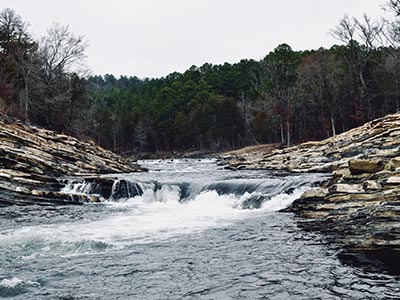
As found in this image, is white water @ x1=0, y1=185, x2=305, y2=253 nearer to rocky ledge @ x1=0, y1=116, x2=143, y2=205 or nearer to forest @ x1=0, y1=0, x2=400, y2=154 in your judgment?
rocky ledge @ x1=0, y1=116, x2=143, y2=205

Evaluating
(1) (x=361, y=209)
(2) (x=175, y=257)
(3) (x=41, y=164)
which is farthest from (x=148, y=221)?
(3) (x=41, y=164)

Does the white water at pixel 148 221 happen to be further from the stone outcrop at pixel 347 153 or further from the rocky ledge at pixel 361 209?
the stone outcrop at pixel 347 153

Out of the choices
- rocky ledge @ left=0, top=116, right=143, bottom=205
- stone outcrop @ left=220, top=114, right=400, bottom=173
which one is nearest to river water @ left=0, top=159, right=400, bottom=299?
rocky ledge @ left=0, top=116, right=143, bottom=205

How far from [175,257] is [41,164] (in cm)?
1686

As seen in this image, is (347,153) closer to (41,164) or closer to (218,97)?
(41,164)

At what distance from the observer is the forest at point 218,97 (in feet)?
143

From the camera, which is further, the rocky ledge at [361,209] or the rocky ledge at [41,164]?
the rocky ledge at [41,164]

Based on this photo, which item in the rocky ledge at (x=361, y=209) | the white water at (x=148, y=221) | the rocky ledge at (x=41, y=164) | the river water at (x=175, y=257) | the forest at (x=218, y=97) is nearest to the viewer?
the river water at (x=175, y=257)

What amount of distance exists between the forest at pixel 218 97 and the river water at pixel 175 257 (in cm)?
2240

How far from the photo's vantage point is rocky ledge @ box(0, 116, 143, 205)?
1962cm

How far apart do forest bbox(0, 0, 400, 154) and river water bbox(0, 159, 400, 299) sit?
22405 millimetres

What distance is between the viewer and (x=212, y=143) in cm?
8862

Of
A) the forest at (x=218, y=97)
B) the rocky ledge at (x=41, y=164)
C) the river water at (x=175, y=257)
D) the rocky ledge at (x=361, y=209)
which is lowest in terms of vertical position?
the river water at (x=175, y=257)

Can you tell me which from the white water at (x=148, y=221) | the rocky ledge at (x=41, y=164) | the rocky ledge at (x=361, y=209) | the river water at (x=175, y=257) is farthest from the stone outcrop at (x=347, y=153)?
the rocky ledge at (x=41, y=164)
